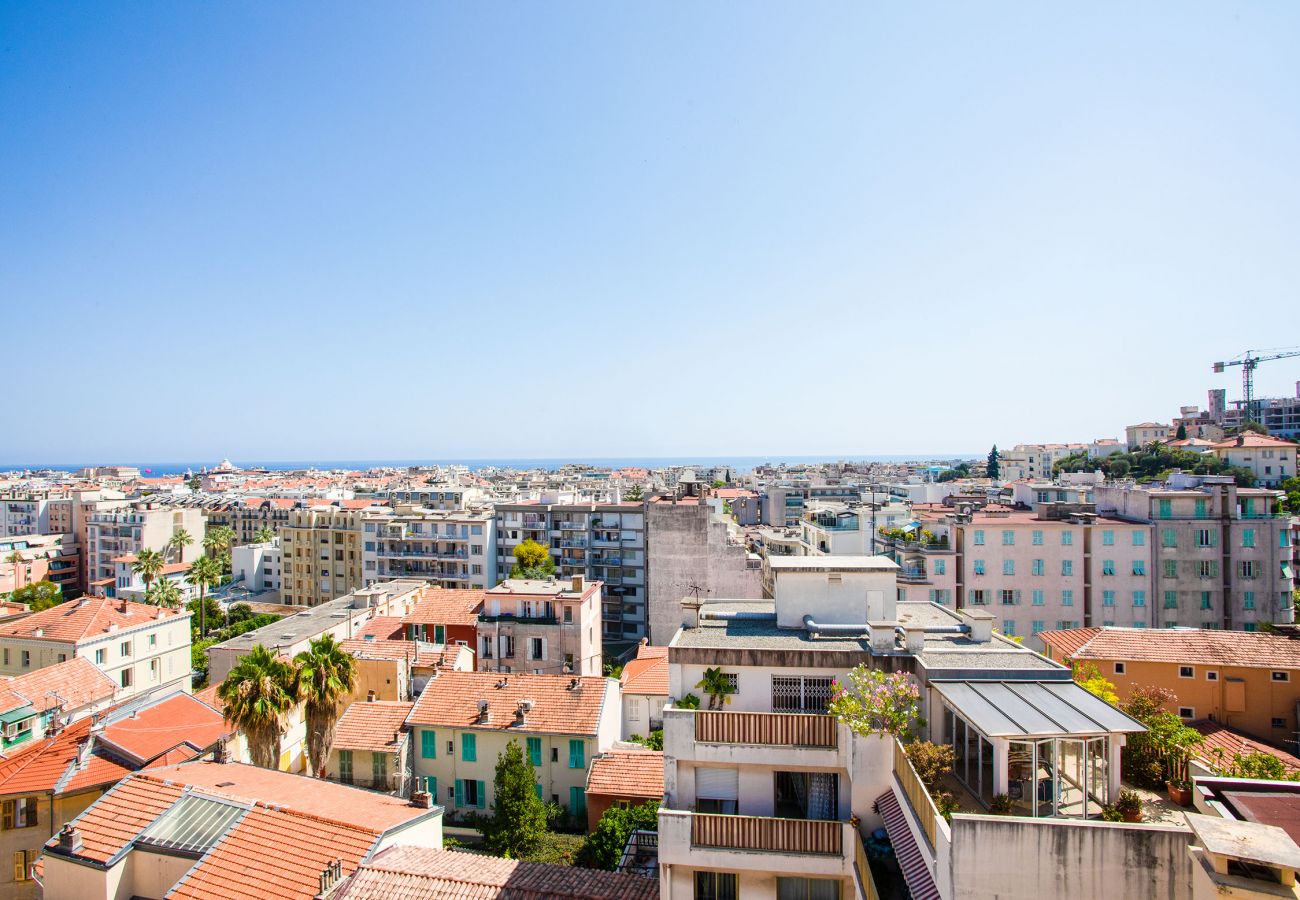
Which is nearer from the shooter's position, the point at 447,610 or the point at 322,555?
the point at 447,610

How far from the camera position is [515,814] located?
82.0ft

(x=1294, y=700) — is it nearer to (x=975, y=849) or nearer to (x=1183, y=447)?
(x=975, y=849)

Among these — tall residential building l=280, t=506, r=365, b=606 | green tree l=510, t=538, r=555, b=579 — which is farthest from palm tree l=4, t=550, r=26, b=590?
green tree l=510, t=538, r=555, b=579

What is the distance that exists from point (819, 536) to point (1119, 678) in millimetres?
33090

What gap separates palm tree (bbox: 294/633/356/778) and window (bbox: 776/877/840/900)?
19.5 m

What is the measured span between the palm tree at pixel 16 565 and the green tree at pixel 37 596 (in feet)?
13.7

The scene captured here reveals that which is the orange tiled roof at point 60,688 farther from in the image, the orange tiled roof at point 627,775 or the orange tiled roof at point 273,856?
the orange tiled roof at point 627,775

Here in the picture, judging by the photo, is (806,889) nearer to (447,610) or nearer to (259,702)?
(259,702)

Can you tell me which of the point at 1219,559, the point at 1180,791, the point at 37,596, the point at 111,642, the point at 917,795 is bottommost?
the point at 37,596

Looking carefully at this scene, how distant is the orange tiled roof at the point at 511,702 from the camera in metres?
29.5

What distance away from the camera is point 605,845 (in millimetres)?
23156

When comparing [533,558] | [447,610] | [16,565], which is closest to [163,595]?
[447,610]

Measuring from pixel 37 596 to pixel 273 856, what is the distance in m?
80.3

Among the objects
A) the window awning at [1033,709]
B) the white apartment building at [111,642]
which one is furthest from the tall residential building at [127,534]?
the window awning at [1033,709]
